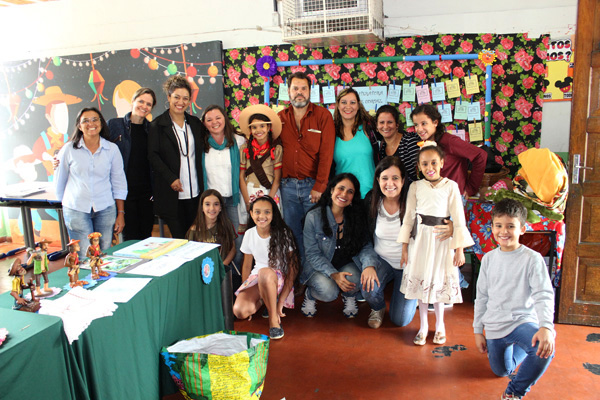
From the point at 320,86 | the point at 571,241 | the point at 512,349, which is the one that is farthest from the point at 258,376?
the point at 320,86

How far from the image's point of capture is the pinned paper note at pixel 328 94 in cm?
435

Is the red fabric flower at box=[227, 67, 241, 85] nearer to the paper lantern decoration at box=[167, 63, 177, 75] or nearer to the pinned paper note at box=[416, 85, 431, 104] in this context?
the paper lantern decoration at box=[167, 63, 177, 75]

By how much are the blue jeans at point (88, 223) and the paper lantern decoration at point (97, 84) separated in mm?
2451

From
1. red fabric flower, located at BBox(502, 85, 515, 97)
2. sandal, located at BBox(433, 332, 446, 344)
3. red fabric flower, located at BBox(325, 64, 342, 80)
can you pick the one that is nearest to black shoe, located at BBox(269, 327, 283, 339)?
sandal, located at BBox(433, 332, 446, 344)

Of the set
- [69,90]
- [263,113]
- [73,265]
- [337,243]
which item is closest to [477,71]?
[263,113]

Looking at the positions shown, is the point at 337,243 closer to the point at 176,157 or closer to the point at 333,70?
the point at 176,157

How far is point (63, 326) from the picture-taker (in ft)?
4.93

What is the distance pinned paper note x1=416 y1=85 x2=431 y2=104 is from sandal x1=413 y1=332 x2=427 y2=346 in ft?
7.28

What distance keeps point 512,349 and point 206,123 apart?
2441 mm

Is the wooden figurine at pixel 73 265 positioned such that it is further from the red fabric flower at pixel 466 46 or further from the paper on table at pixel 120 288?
the red fabric flower at pixel 466 46

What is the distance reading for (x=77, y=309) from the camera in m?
1.60

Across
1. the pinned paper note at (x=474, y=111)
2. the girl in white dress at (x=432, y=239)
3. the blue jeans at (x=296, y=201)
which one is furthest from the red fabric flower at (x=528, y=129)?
the blue jeans at (x=296, y=201)

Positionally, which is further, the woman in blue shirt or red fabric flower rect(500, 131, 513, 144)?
red fabric flower rect(500, 131, 513, 144)

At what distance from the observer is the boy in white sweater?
2082 millimetres
